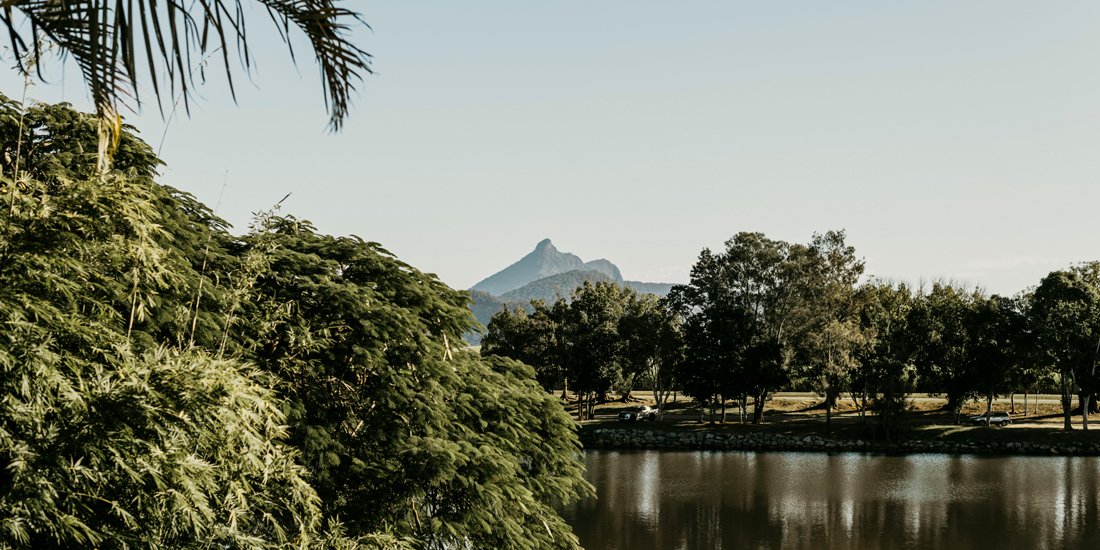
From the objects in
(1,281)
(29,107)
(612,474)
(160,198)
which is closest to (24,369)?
(1,281)

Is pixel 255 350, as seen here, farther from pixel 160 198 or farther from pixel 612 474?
pixel 612 474

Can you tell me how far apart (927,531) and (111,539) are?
2172 centimetres

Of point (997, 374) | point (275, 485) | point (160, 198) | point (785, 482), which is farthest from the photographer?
point (997, 374)

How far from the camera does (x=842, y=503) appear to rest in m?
28.3

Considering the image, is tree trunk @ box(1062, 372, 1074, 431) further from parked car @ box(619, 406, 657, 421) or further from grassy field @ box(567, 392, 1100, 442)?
parked car @ box(619, 406, 657, 421)

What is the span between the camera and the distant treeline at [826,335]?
43.8 meters

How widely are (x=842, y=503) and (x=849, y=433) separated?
18.8 metres

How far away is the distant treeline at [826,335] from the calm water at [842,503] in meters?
5.84

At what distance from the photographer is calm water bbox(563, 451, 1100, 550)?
22.8 m

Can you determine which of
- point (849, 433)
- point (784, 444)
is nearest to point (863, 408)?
point (849, 433)

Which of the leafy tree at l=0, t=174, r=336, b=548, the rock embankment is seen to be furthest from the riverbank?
the leafy tree at l=0, t=174, r=336, b=548

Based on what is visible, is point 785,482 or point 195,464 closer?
point 195,464

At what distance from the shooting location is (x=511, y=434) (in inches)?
568

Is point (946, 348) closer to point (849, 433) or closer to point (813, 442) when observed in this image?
point (849, 433)
